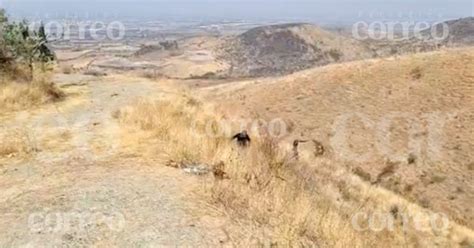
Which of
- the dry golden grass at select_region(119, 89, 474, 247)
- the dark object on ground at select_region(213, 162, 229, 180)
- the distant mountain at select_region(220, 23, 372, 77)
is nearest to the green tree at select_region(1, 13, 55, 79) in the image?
the dry golden grass at select_region(119, 89, 474, 247)

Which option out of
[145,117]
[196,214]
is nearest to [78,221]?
[196,214]

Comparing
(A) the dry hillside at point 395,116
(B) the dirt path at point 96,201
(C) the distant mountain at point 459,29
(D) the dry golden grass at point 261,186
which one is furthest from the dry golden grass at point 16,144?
(C) the distant mountain at point 459,29

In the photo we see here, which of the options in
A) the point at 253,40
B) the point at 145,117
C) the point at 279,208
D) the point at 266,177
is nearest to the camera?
the point at 279,208

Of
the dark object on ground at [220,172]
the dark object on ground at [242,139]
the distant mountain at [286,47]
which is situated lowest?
the distant mountain at [286,47]

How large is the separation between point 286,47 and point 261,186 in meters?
108

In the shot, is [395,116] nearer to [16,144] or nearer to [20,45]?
[20,45]

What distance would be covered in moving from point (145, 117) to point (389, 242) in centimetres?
530

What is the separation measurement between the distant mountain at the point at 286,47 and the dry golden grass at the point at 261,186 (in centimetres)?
8353

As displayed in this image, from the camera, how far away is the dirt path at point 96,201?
6.21 metres

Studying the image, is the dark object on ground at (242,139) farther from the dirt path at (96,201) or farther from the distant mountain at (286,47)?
the distant mountain at (286,47)

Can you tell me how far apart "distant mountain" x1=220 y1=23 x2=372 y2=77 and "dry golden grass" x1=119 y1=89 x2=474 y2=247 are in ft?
274

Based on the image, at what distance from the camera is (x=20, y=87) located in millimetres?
15625

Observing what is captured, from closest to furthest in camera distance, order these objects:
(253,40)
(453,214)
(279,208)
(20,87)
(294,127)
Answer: (279,208) → (20,87) → (453,214) → (294,127) → (253,40)

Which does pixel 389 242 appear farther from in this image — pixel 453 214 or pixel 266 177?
pixel 453 214
